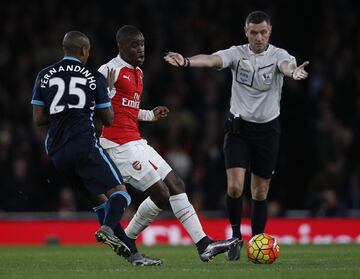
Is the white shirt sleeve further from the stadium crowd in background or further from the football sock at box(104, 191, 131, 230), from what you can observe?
the stadium crowd in background

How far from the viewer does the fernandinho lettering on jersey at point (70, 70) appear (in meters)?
9.51

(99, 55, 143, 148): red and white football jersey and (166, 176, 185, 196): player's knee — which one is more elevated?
(99, 55, 143, 148): red and white football jersey

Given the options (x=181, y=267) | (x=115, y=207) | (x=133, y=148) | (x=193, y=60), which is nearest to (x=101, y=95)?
(x=133, y=148)

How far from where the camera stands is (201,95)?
19.3 meters

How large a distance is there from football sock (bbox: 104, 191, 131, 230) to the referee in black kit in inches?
79.8

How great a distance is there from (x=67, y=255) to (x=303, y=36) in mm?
8696

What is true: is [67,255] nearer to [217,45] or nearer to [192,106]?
[192,106]

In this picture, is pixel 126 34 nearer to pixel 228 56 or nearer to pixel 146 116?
pixel 146 116

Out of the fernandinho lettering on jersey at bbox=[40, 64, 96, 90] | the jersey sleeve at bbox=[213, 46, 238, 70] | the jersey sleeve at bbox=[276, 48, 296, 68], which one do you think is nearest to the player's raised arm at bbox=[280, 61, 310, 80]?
the jersey sleeve at bbox=[276, 48, 296, 68]

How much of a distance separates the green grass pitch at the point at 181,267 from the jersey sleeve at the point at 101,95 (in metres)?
1.51

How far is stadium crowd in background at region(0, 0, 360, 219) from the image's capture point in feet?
57.6

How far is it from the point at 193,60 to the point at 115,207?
6.46ft

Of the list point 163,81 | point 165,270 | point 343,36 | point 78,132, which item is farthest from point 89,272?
point 343,36

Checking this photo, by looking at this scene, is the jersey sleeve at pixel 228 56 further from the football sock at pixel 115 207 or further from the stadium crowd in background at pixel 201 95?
the stadium crowd in background at pixel 201 95
